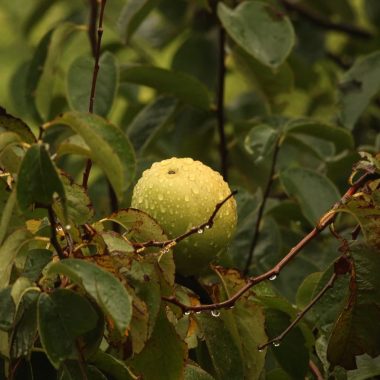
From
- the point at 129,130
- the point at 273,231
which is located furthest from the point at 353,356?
the point at 129,130

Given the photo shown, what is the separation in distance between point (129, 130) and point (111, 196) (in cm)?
22

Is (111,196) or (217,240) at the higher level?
(217,240)

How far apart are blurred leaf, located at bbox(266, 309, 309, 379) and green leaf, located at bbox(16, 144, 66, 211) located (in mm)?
430

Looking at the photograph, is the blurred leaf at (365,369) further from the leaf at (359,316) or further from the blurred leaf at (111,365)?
the blurred leaf at (111,365)

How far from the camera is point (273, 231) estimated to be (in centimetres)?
192

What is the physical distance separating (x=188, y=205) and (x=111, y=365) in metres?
0.22

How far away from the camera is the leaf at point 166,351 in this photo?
118 centimetres

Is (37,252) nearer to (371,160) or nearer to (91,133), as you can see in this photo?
(91,133)

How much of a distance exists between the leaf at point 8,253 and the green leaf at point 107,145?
137 millimetres

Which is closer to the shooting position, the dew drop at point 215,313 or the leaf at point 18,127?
the leaf at point 18,127

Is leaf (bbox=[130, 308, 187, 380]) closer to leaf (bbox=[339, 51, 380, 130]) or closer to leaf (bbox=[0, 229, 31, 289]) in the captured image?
leaf (bbox=[0, 229, 31, 289])

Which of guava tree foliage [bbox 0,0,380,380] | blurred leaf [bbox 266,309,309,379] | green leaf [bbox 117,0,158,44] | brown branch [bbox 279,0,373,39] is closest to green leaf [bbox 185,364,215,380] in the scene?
guava tree foliage [bbox 0,0,380,380]

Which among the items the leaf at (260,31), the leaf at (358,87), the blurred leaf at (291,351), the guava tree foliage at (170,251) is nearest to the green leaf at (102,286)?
the guava tree foliage at (170,251)

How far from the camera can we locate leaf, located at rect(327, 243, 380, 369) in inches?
48.5
